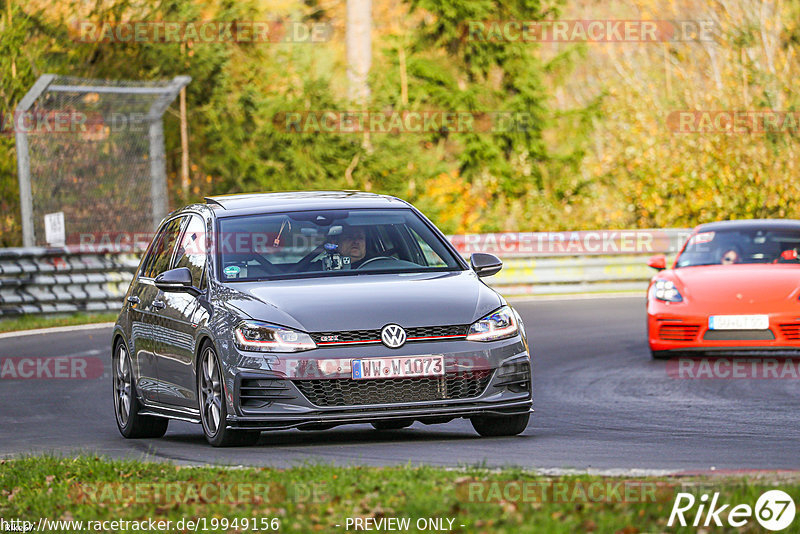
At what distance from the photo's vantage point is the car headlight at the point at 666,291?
1609 centimetres

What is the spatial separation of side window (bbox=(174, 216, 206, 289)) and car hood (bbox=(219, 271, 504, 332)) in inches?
22.8

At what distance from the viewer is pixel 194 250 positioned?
10.7m

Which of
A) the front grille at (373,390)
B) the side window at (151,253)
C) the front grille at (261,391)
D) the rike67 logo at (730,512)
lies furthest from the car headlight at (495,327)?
the side window at (151,253)

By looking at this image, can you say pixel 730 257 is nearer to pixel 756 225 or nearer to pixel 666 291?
pixel 756 225

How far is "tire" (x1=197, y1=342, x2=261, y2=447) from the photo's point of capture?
377 inches

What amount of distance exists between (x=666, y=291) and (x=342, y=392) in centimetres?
773

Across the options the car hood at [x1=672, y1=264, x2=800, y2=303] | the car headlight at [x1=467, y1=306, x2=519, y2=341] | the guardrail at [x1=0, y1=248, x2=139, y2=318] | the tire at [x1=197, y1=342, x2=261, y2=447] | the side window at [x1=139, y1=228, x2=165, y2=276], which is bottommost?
the guardrail at [x1=0, y1=248, x2=139, y2=318]

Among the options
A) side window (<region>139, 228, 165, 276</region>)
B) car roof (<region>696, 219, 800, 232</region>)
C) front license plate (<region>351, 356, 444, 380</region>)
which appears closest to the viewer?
front license plate (<region>351, 356, 444, 380</region>)

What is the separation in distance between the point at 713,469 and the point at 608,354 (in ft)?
29.7

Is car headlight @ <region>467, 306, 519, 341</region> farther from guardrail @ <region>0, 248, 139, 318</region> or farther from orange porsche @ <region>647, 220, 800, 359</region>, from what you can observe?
guardrail @ <region>0, 248, 139, 318</region>

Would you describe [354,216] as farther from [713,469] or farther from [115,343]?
[713,469]

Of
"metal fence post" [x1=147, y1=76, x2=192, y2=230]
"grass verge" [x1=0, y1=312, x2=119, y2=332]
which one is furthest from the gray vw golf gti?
"metal fence post" [x1=147, y1=76, x2=192, y2=230]

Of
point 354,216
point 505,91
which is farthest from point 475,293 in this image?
point 505,91

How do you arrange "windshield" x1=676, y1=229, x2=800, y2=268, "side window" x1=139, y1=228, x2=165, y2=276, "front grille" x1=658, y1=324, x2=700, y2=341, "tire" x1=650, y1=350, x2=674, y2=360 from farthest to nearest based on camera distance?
1. "windshield" x1=676, y1=229, x2=800, y2=268
2. "tire" x1=650, y1=350, x2=674, y2=360
3. "front grille" x1=658, y1=324, x2=700, y2=341
4. "side window" x1=139, y1=228, x2=165, y2=276
